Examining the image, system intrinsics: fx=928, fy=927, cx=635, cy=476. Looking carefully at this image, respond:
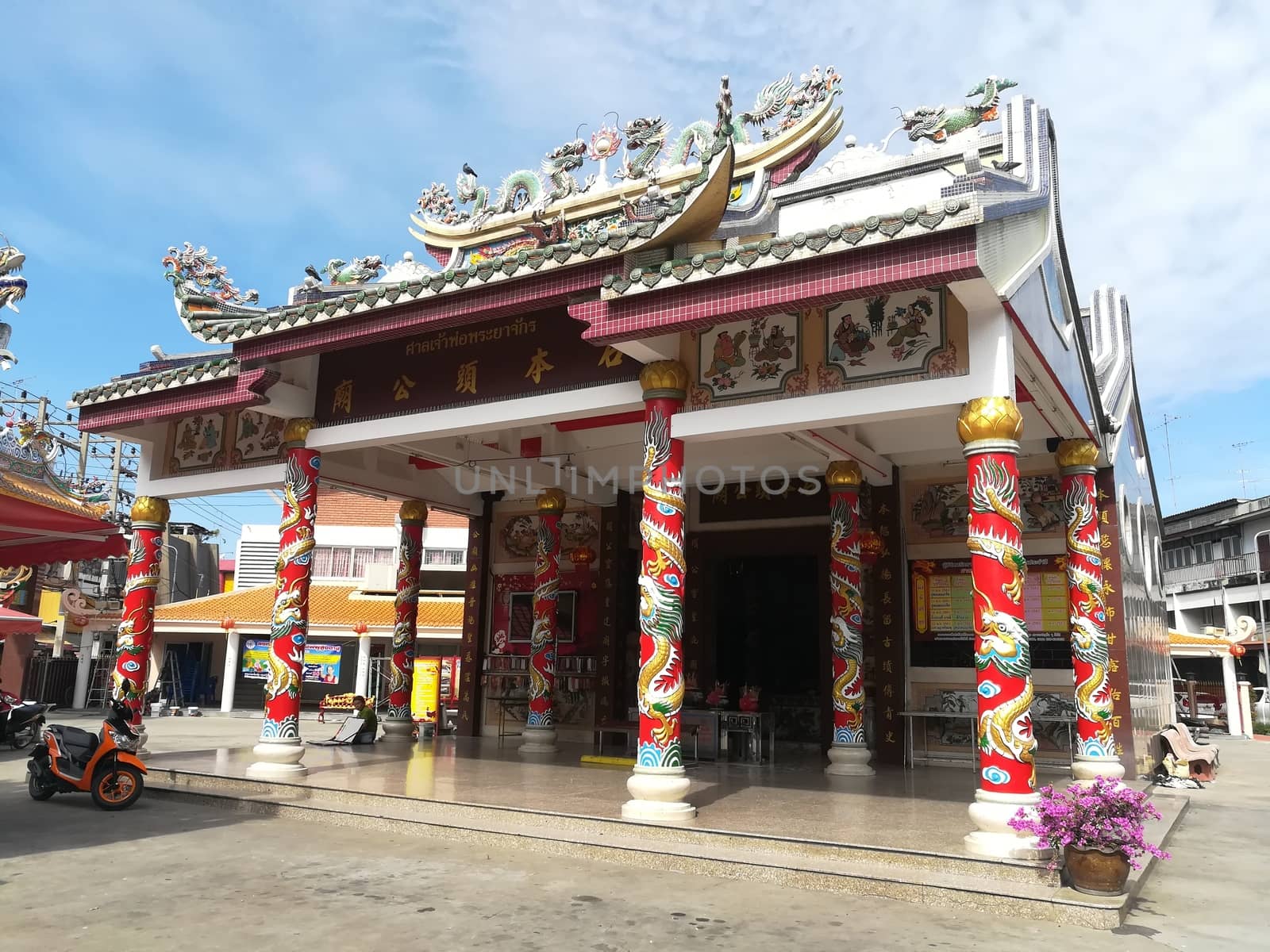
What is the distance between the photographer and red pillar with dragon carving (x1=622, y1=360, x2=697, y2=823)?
641cm

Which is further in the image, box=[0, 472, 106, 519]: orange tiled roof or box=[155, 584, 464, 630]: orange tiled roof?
box=[155, 584, 464, 630]: orange tiled roof

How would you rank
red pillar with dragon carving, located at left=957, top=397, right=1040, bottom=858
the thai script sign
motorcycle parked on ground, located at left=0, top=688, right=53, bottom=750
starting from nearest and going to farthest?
red pillar with dragon carving, located at left=957, top=397, right=1040, bottom=858
motorcycle parked on ground, located at left=0, top=688, right=53, bottom=750
the thai script sign

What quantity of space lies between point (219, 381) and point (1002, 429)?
7112 millimetres

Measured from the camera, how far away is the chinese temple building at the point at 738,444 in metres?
6.11

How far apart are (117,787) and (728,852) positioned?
205 inches

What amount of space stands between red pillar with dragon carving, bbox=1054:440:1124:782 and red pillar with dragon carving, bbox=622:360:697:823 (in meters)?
4.00

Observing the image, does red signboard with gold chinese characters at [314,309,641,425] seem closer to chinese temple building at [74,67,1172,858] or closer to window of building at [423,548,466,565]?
chinese temple building at [74,67,1172,858]

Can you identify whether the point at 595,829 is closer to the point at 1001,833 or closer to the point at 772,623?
the point at 1001,833

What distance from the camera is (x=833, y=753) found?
904cm

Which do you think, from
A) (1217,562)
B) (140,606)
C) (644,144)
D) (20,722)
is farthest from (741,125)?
(1217,562)

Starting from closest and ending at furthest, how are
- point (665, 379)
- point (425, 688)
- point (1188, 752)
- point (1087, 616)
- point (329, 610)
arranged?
point (665, 379) → point (1087, 616) → point (1188, 752) → point (425, 688) → point (329, 610)

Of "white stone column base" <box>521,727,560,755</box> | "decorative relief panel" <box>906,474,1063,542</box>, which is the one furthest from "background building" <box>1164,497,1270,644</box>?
"white stone column base" <box>521,727,560,755</box>

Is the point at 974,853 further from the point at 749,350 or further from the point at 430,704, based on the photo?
the point at 430,704

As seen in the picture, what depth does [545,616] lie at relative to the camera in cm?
1148
